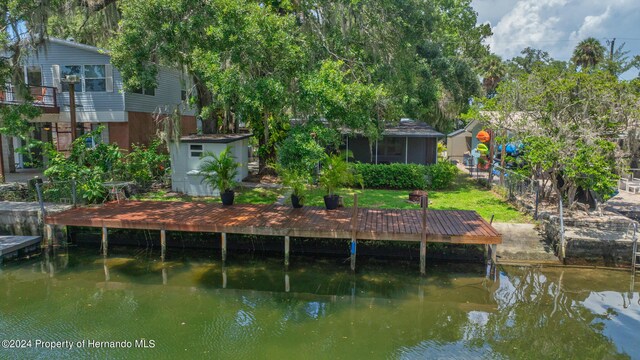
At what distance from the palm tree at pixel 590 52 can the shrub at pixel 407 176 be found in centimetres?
2204

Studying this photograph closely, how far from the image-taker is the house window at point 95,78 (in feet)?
57.3

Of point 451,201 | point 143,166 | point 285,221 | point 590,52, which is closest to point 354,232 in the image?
point 285,221

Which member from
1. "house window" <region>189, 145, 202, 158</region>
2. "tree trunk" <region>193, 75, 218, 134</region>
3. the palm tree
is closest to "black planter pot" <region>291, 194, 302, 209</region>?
"house window" <region>189, 145, 202, 158</region>

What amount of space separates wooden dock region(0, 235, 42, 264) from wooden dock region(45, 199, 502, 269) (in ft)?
2.34

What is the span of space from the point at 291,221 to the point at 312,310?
3.00 metres

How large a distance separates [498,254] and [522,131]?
422cm

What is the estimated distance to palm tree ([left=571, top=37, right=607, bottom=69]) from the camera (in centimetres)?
3246

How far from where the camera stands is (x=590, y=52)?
3262cm

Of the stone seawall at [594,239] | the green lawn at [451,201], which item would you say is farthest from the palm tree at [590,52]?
the stone seawall at [594,239]

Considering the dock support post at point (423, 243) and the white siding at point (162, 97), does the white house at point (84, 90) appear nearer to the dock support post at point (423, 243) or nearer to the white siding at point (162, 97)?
the white siding at point (162, 97)

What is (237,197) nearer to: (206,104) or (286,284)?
(206,104)

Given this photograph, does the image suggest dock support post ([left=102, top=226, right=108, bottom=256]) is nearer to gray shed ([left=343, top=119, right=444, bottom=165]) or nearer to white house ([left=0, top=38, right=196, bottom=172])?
white house ([left=0, top=38, right=196, bottom=172])

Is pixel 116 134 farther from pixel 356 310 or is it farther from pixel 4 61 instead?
pixel 356 310

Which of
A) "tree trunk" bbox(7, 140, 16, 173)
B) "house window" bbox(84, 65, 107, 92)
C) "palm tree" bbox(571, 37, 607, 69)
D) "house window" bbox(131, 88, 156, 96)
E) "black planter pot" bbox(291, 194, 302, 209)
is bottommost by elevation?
"black planter pot" bbox(291, 194, 302, 209)
